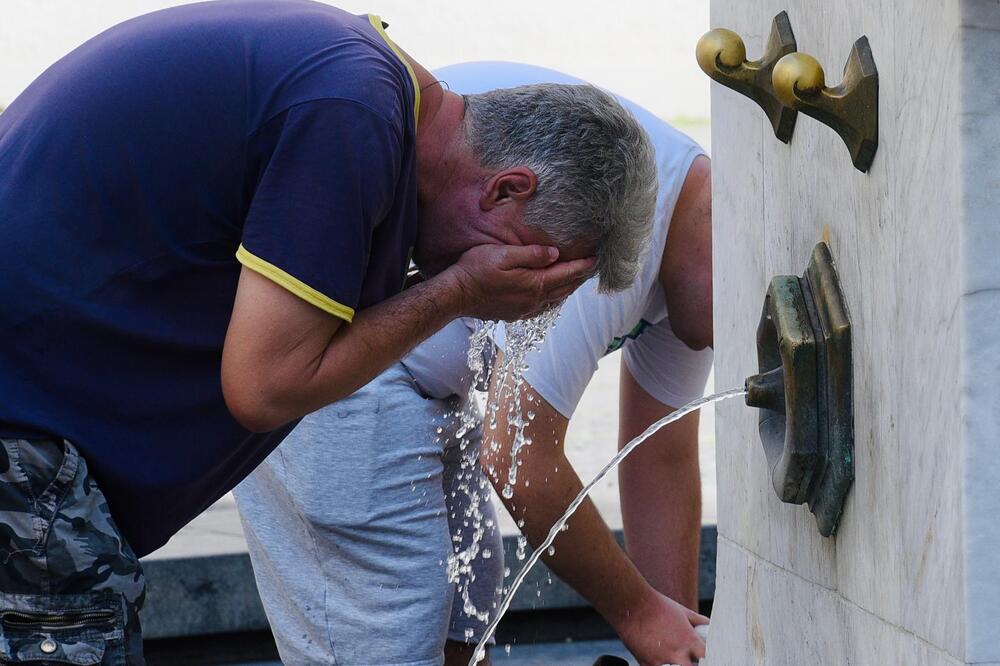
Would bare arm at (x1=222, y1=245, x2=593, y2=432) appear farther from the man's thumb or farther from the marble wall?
the marble wall

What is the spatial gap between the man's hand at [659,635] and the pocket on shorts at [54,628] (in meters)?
1.16

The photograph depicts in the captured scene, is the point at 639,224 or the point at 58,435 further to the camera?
the point at 639,224

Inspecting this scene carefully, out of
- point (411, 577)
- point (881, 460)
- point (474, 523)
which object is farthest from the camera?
point (474, 523)

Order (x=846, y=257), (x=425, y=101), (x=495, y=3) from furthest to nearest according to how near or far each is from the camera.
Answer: (x=495, y=3)
(x=425, y=101)
(x=846, y=257)

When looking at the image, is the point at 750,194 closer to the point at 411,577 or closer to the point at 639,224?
the point at 639,224

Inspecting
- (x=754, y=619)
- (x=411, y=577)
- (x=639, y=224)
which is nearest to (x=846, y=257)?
(x=639, y=224)

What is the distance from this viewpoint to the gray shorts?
8.34 ft

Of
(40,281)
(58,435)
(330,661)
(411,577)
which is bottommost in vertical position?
(330,661)

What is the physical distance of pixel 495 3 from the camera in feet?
34.4

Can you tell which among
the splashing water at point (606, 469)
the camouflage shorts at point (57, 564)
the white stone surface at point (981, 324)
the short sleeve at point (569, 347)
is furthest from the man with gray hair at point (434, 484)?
the white stone surface at point (981, 324)

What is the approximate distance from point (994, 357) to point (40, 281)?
3.57ft

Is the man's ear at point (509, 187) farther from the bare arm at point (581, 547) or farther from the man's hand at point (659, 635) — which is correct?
the man's hand at point (659, 635)

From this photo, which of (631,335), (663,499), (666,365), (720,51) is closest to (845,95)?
(720,51)

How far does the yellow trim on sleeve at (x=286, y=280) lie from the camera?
1.54 meters
